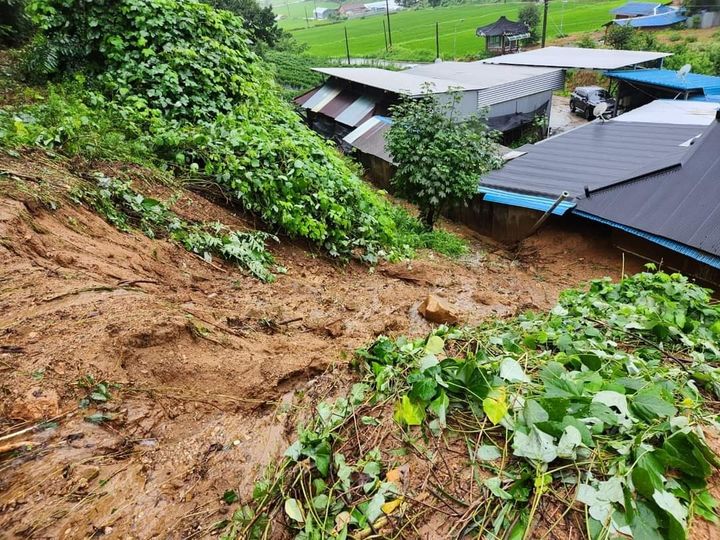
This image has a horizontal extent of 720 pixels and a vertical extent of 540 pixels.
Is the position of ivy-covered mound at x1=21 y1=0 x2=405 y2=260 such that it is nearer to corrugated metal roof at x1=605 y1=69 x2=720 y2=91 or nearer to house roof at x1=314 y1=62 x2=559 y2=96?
house roof at x1=314 y1=62 x2=559 y2=96

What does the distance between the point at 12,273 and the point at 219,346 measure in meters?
1.47

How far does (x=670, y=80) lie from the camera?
694 inches

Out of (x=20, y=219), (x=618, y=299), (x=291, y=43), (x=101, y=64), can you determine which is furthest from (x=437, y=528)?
(x=291, y=43)

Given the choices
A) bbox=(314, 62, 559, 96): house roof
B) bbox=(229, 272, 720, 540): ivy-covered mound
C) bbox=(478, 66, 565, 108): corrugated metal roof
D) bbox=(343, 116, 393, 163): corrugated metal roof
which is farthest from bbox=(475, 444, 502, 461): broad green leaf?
bbox=(478, 66, 565, 108): corrugated metal roof

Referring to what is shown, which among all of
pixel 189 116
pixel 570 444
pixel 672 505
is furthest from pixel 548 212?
pixel 672 505

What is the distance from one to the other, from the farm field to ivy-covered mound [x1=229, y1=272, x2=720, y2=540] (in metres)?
42.2

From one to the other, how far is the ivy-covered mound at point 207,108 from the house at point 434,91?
6.98 meters

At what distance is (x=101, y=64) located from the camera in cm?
710

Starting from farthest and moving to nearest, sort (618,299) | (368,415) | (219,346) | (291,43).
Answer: (291,43)
(618,299)
(219,346)
(368,415)

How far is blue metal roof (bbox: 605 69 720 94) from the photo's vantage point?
55.2 ft

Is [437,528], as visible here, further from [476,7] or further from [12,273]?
[476,7]

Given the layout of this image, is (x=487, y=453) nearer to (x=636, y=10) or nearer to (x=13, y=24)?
(x=13, y=24)

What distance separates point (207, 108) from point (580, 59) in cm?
2047

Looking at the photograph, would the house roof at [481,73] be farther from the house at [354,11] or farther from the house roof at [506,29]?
the house at [354,11]
